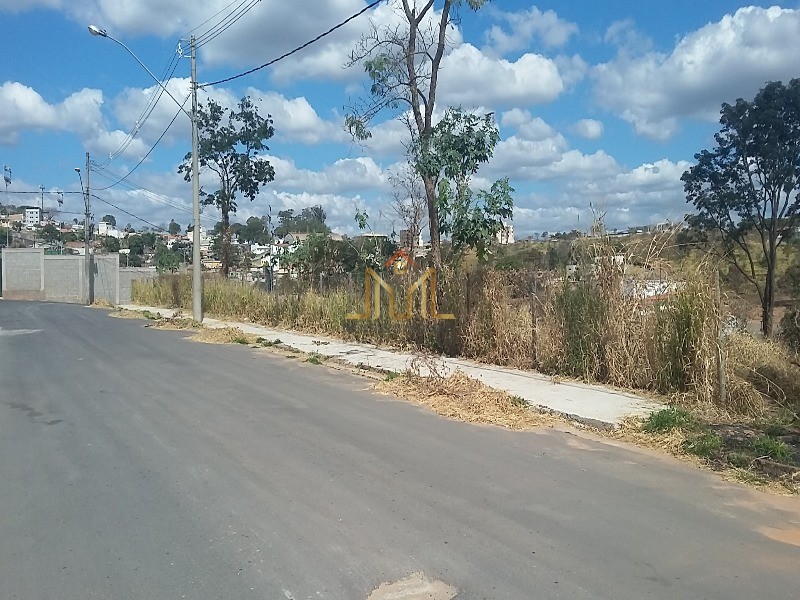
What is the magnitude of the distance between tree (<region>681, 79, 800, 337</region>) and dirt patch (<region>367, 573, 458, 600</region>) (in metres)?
19.2

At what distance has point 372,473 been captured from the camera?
6.78m

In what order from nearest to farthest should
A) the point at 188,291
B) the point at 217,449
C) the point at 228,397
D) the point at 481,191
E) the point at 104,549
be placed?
the point at 104,549 < the point at 217,449 < the point at 228,397 < the point at 481,191 < the point at 188,291

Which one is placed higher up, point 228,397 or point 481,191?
point 481,191

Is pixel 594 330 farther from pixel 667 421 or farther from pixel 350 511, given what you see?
pixel 350 511

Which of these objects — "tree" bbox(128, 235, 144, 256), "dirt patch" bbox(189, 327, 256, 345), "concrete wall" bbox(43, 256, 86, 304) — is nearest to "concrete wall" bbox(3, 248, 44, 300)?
"concrete wall" bbox(43, 256, 86, 304)

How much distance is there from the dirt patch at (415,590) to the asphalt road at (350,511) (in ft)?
0.26

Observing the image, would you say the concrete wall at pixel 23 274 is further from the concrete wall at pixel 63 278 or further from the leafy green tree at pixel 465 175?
the leafy green tree at pixel 465 175

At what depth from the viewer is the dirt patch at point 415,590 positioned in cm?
423

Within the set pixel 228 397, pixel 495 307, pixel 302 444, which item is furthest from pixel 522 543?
pixel 495 307

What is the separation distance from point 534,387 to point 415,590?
724cm

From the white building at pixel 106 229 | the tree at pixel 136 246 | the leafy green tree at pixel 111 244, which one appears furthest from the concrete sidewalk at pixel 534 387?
the white building at pixel 106 229

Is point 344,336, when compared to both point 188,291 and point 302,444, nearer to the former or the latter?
point 302,444

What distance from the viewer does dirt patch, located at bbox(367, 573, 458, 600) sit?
4227 millimetres

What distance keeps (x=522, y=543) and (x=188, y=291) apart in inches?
1237
